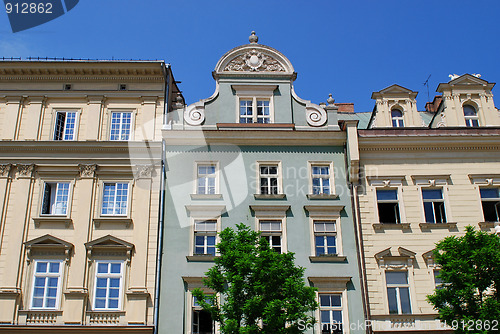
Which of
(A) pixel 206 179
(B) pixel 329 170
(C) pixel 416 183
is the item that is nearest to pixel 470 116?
(C) pixel 416 183

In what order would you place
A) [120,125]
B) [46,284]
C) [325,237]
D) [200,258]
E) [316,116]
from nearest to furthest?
[46,284]
[200,258]
[325,237]
[120,125]
[316,116]

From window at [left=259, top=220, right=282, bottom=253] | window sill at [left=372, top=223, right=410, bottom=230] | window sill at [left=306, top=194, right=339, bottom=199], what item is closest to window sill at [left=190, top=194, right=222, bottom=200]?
window at [left=259, top=220, right=282, bottom=253]

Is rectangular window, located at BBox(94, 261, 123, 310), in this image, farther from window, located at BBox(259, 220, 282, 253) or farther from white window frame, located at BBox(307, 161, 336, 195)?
white window frame, located at BBox(307, 161, 336, 195)

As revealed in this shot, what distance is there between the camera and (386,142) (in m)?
28.6

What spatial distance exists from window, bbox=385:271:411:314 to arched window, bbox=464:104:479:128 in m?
8.59

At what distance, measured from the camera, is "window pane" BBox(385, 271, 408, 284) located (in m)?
26.4

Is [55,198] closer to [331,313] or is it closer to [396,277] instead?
[331,313]

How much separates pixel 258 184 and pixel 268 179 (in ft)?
2.03

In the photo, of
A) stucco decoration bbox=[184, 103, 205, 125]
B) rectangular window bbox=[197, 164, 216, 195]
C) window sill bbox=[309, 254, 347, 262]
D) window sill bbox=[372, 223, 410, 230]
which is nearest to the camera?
window sill bbox=[309, 254, 347, 262]

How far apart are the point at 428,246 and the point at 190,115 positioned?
1244 cm

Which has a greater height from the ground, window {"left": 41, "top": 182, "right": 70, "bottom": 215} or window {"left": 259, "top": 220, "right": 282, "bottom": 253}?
window {"left": 41, "top": 182, "right": 70, "bottom": 215}

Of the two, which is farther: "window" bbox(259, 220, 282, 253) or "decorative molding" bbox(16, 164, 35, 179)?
"decorative molding" bbox(16, 164, 35, 179)

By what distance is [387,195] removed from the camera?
2817cm

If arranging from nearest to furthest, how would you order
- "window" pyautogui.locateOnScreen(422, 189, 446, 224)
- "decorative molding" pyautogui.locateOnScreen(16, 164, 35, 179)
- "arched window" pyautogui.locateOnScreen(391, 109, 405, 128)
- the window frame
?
the window frame → "window" pyautogui.locateOnScreen(422, 189, 446, 224) → "decorative molding" pyautogui.locateOnScreen(16, 164, 35, 179) → "arched window" pyautogui.locateOnScreen(391, 109, 405, 128)
